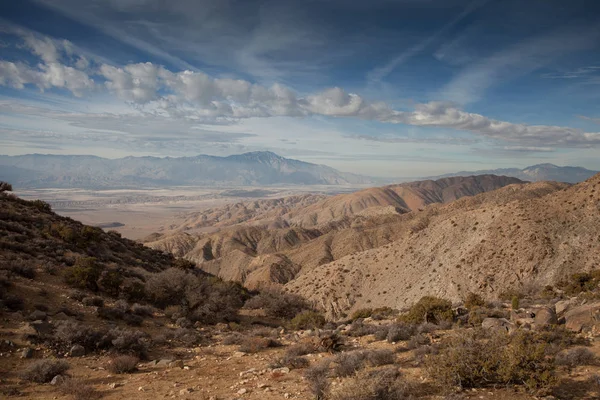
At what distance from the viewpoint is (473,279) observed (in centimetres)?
3541

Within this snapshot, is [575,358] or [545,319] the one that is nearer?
[575,358]

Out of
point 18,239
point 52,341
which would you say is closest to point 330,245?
point 18,239

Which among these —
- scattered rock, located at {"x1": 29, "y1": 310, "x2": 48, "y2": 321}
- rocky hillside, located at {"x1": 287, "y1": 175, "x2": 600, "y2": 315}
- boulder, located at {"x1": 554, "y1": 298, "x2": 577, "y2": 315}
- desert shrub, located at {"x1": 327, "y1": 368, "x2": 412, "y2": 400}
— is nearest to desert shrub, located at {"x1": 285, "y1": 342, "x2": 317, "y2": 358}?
desert shrub, located at {"x1": 327, "y1": 368, "x2": 412, "y2": 400}

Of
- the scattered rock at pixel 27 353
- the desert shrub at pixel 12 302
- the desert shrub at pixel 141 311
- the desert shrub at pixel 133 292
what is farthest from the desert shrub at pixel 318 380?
the desert shrub at pixel 133 292

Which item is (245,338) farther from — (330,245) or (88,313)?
(330,245)

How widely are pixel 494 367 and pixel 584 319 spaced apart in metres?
8.38

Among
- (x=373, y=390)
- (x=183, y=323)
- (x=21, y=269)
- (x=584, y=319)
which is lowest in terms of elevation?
(x=183, y=323)

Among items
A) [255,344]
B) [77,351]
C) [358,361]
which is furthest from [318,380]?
[77,351]

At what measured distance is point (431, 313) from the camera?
54.1 feet

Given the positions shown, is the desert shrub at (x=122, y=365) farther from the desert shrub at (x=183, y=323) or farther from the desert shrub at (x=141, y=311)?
the desert shrub at (x=141, y=311)

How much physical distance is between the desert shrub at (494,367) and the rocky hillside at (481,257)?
91.9ft

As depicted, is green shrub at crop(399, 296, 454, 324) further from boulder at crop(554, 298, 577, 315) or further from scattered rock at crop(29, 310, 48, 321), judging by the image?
scattered rock at crop(29, 310, 48, 321)

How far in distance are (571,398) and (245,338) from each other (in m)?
10.7

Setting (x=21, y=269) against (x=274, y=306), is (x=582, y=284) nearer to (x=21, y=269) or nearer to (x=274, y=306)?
(x=274, y=306)
